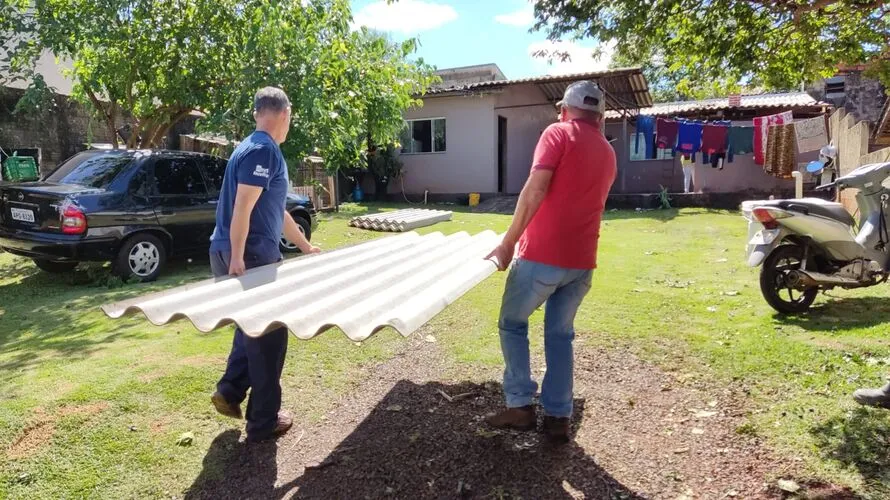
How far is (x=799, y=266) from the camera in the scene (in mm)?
5125

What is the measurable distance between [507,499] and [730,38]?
4590mm

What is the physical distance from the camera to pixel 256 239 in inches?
122

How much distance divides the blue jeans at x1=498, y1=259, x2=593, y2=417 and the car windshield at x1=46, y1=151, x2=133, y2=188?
239 inches

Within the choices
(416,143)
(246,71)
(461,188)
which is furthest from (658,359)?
(416,143)

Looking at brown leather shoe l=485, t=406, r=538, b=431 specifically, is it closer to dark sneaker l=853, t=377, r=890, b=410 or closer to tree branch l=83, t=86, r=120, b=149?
dark sneaker l=853, t=377, r=890, b=410

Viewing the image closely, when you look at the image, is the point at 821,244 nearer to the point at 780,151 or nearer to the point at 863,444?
the point at 863,444

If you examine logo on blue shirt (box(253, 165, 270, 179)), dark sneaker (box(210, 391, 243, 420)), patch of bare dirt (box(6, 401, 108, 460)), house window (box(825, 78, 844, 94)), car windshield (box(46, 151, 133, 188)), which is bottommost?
patch of bare dirt (box(6, 401, 108, 460))

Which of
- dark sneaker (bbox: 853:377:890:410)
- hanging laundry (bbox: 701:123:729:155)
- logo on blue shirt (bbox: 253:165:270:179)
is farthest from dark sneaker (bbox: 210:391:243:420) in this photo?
hanging laundry (bbox: 701:123:729:155)

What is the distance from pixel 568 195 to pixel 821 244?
11.8ft

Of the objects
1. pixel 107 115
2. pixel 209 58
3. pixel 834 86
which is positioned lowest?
pixel 107 115

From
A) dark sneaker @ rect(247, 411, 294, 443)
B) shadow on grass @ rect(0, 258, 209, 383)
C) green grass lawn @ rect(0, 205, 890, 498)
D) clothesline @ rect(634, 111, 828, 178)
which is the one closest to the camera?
green grass lawn @ rect(0, 205, 890, 498)

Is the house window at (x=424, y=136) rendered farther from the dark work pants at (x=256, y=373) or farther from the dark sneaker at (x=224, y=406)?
the dark sneaker at (x=224, y=406)

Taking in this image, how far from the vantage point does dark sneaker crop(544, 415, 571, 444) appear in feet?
9.60

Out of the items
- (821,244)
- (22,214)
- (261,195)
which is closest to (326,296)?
(261,195)
